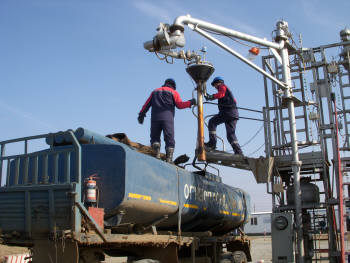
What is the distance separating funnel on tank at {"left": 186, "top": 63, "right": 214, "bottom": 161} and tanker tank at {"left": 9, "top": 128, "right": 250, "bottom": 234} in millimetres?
825

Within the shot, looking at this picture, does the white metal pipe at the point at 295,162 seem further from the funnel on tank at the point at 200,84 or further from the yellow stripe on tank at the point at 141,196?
the yellow stripe on tank at the point at 141,196

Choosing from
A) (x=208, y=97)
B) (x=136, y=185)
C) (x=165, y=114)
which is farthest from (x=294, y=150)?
(x=136, y=185)

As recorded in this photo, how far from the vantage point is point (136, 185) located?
7.17 metres

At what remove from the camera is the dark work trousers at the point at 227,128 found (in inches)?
464

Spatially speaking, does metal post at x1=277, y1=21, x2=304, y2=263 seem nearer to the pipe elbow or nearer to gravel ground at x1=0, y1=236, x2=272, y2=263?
the pipe elbow

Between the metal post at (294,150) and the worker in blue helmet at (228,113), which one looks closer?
the metal post at (294,150)

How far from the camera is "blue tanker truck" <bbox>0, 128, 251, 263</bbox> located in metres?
6.27

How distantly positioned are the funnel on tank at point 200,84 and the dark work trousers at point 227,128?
4.59 ft

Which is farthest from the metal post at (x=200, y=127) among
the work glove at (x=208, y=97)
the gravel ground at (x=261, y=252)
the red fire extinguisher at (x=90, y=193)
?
the gravel ground at (x=261, y=252)

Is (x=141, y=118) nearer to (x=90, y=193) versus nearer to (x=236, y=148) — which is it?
(x=236, y=148)

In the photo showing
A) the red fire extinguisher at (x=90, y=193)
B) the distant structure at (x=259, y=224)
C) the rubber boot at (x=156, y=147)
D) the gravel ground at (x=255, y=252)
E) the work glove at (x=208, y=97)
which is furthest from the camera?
the distant structure at (x=259, y=224)

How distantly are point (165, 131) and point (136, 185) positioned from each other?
8.93 ft

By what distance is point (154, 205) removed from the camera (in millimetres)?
7688

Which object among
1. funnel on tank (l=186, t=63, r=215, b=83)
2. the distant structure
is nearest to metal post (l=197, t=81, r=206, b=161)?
funnel on tank (l=186, t=63, r=215, b=83)
